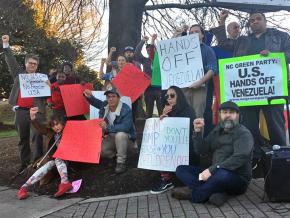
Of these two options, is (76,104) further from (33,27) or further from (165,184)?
(33,27)

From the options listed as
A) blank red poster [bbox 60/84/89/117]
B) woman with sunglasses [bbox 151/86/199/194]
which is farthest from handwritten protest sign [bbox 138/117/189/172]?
blank red poster [bbox 60/84/89/117]

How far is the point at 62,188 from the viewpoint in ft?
20.5

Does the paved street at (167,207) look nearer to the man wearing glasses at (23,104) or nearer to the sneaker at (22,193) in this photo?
the sneaker at (22,193)

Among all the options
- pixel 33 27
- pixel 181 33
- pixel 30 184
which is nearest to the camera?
pixel 30 184

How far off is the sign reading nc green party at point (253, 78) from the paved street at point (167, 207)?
121 cm

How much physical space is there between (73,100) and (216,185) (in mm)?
3534

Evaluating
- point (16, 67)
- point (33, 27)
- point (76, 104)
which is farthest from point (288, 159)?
point (33, 27)

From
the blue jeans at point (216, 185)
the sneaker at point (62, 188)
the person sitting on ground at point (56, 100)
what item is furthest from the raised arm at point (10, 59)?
the blue jeans at point (216, 185)

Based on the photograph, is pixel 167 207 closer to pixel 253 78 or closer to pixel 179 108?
pixel 179 108

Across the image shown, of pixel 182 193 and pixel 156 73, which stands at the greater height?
pixel 156 73

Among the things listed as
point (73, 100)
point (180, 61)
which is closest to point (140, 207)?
point (180, 61)

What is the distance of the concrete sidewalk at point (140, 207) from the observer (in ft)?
16.1

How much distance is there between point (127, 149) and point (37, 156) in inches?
65.2

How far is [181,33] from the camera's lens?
757 centimetres
